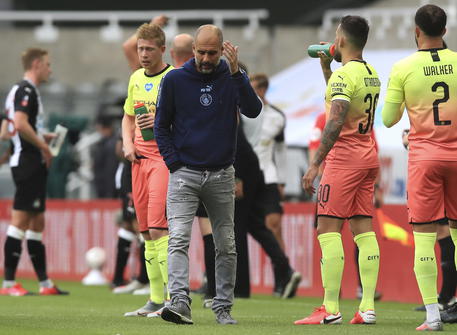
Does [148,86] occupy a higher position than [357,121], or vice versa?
[148,86]

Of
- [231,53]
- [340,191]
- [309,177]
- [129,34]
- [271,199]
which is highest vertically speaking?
[129,34]

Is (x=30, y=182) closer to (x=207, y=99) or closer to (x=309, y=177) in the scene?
(x=207, y=99)

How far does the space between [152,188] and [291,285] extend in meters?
4.14

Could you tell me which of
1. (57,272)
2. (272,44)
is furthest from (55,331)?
(272,44)

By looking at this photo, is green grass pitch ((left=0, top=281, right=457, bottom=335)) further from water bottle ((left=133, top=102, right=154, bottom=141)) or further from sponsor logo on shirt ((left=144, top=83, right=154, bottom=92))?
sponsor logo on shirt ((left=144, top=83, right=154, bottom=92))

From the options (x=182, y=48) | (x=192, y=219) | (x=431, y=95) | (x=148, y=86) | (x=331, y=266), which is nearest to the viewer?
(x=431, y=95)

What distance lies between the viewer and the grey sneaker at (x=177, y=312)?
8.88 m

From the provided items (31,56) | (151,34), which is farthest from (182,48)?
(31,56)

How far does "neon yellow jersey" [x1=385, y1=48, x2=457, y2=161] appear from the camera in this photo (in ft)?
29.1

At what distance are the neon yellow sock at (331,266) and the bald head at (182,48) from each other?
2490 mm

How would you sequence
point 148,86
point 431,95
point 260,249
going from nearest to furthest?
point 431,95 → point 148,86 → point 260,249

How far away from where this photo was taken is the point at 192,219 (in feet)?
30.0

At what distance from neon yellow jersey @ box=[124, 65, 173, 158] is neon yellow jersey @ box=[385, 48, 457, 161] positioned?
6.82ft

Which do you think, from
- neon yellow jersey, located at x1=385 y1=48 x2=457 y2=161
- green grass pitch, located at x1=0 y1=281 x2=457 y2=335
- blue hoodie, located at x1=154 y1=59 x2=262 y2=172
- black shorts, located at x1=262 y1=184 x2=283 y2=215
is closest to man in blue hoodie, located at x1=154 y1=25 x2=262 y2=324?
blue hoodie, located at x1=154 y1=59 x2=262 y2=172
